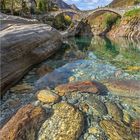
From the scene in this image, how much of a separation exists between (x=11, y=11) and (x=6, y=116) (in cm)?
5665

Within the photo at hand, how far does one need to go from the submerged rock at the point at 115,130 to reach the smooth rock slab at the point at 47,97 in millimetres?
2245

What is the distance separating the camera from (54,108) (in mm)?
9727

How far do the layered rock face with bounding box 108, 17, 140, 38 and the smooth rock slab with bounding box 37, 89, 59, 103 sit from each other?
57.5 metres

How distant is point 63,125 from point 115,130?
4.93ft

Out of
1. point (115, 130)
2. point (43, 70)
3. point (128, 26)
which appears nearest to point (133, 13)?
point (128, 26)

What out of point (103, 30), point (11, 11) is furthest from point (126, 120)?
point (103, 30)

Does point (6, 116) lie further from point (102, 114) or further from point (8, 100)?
point (102, 114)

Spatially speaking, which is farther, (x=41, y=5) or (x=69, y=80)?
(x=41, y=5)

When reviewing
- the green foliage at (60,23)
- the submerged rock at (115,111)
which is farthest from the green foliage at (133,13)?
the submerged rock at (115,111)

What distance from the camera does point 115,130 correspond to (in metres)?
8.38

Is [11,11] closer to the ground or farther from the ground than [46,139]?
closer to the ground

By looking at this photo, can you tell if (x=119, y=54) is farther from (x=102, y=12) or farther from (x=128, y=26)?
(x=102, y=12)

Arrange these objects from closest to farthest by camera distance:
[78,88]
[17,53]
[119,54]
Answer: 1. [78,88]
2. [17,53]
3. [119,54]

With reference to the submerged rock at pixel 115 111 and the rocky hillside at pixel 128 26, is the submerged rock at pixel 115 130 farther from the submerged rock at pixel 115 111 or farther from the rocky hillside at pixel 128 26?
the rocky hillside at pixel 128 26
